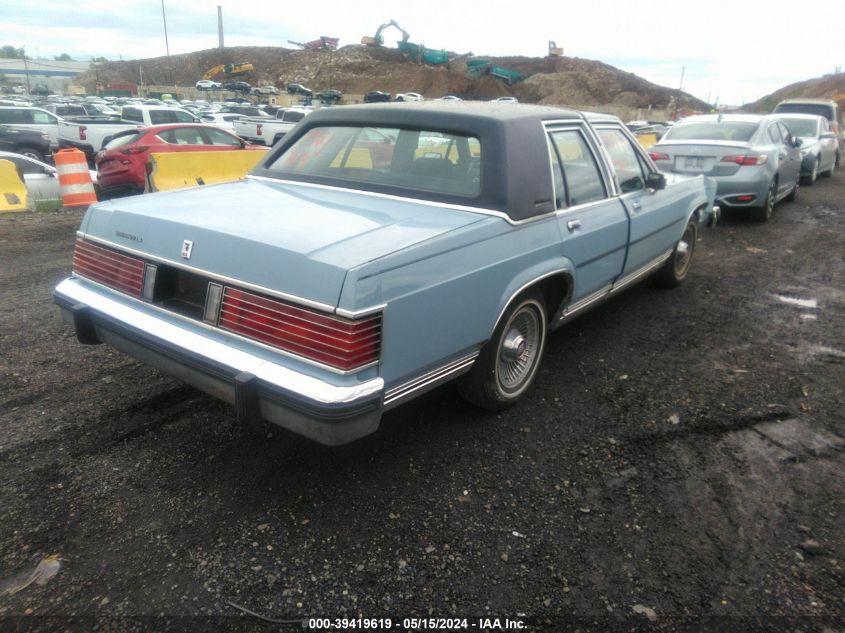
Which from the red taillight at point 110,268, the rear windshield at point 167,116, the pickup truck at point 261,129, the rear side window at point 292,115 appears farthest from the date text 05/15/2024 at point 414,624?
the rear side window at point 292,115

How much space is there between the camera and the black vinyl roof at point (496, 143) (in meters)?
3.22

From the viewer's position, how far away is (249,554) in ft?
8.07

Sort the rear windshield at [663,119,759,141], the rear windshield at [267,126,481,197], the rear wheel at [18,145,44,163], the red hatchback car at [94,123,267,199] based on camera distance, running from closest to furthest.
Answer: the rear windshield at [267,126,481,197] → the rear windshield at [663,119,759,141] → the red hatchback car at [94,123,267,199] → the rear wheel at [18,145,44,163]

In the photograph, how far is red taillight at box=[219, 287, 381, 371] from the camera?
234 centimetres

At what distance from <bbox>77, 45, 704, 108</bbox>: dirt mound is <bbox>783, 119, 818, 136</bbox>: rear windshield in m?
45.4

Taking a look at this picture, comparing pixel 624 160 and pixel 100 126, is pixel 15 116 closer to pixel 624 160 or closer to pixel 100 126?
pixel 100 126

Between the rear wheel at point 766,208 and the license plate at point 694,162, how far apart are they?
4.10 feet

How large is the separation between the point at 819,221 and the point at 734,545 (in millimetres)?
9255

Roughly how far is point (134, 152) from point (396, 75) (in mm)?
57060

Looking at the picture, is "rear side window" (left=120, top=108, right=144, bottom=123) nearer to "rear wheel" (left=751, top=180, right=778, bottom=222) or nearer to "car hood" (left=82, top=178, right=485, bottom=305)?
"rear wheel" (left=751, top=180, right=778, bottom=222)

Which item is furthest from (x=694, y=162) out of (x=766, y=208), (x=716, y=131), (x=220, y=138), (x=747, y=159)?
(x=220, y=138)

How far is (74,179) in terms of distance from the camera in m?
10.2

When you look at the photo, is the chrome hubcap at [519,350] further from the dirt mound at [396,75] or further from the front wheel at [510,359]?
the dirt mound at [396,75]

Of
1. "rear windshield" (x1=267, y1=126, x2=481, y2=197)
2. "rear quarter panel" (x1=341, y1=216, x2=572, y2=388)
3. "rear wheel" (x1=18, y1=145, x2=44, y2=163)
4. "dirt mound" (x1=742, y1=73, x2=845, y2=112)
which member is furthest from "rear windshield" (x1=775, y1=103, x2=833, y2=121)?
"dirt mound" (x1=742, y1=73, x2=845, y2=112)
